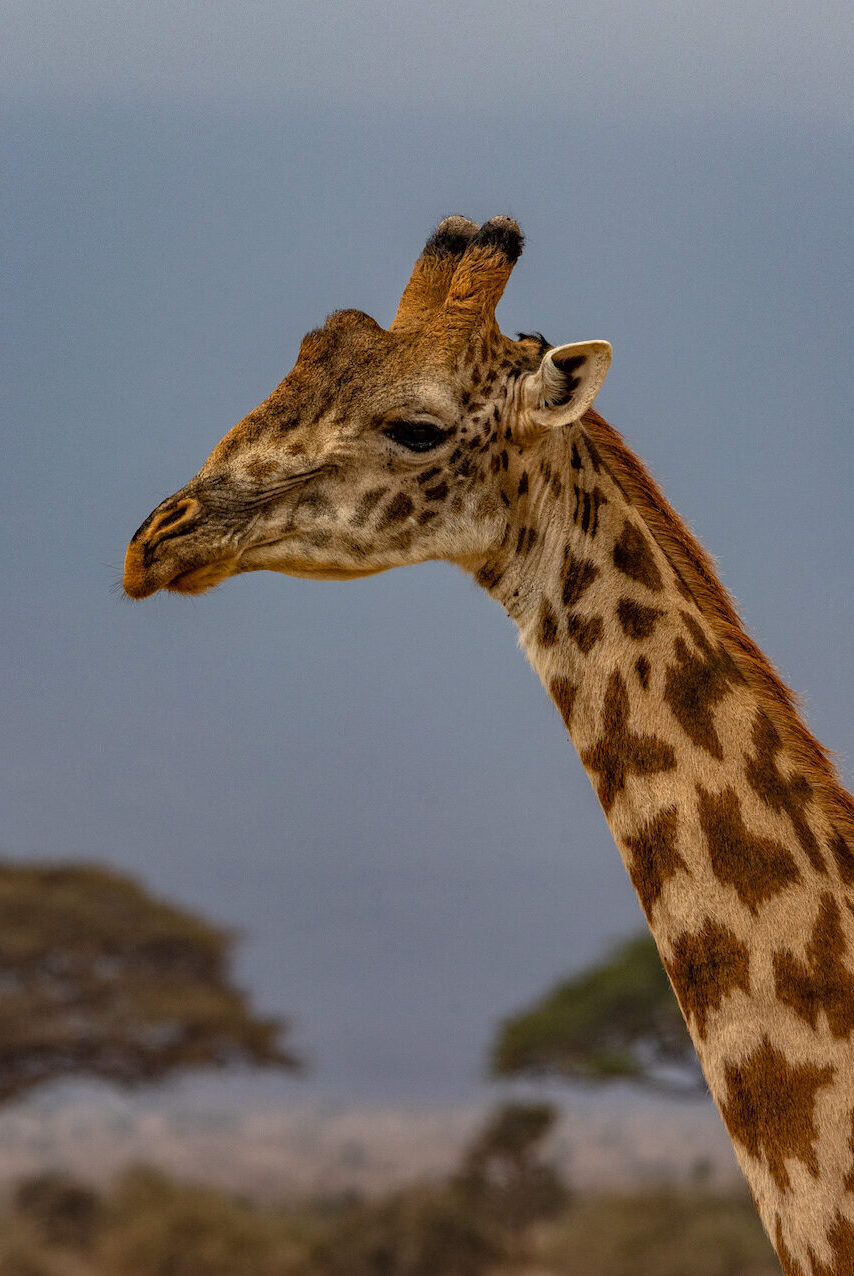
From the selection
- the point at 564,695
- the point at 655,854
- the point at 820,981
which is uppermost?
the point at 564,695

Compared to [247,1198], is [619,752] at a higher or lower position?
lower

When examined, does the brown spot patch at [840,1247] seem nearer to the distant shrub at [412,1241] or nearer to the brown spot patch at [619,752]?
the brown spot patch at [619,752]

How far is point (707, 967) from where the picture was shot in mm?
4047

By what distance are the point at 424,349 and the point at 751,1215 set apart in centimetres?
1959

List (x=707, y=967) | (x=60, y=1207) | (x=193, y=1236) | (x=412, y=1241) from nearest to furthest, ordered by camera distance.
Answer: (x=707, y=967) < (x=193, y=1236) < (x=60, y=1207) < (x=412, y=1241)

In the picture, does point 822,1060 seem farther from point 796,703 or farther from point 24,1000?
point 24,1000

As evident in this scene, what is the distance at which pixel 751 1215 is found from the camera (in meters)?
21.5

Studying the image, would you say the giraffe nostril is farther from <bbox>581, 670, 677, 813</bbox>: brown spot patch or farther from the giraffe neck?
<bbox>581, 670, 677, 813</bbox>: brown spot patch

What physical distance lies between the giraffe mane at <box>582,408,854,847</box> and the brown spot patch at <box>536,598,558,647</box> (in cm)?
41

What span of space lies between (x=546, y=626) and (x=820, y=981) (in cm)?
122

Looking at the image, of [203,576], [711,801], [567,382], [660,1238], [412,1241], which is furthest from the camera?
[412,1241]

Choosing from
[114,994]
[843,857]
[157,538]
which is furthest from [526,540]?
[114,994]

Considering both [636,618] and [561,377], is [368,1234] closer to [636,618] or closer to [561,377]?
[636,618]

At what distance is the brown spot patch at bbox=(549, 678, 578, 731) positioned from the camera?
14.4 feet
